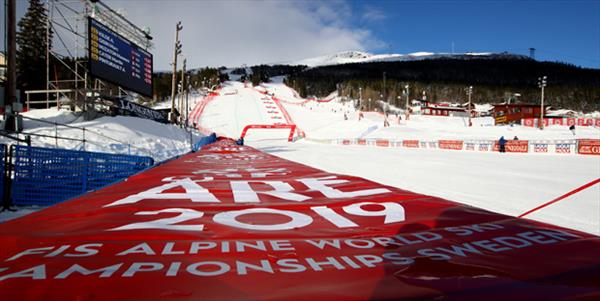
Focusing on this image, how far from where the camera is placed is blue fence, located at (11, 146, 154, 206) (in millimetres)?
5316

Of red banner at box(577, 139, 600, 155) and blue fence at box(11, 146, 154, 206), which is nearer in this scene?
blue fence at box(11, 146, 154, 206)

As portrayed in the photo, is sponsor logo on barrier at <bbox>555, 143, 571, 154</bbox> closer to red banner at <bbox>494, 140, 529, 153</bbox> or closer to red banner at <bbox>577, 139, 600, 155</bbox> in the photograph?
red banner at <bbox>577, 139, 600, 155</bbox>

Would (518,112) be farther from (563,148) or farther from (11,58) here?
(11,58)

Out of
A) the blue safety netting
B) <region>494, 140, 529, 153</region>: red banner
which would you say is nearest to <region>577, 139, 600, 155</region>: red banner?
<region>494, 140, 529, 153</region>: red banner

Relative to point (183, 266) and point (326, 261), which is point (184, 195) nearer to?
point (183, 266)

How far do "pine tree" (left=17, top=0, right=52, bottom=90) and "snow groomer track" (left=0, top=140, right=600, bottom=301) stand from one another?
173 ft

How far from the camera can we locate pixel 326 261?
64.2 inches

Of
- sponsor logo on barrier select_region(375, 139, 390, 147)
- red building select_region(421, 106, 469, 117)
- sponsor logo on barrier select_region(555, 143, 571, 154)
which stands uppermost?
red building select_region(421, 106, 469, 117)

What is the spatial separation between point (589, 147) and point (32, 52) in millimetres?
61429

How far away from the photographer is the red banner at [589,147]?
17.3 m

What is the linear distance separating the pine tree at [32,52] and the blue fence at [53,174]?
156 feet

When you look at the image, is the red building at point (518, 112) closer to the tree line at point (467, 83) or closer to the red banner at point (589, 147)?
the tree line at point (467, 83)

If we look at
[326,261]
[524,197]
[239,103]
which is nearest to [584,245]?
[326,261]

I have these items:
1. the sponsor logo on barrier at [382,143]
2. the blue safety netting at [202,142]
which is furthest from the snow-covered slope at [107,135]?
the sponsor logo on barrier at [382,143]
